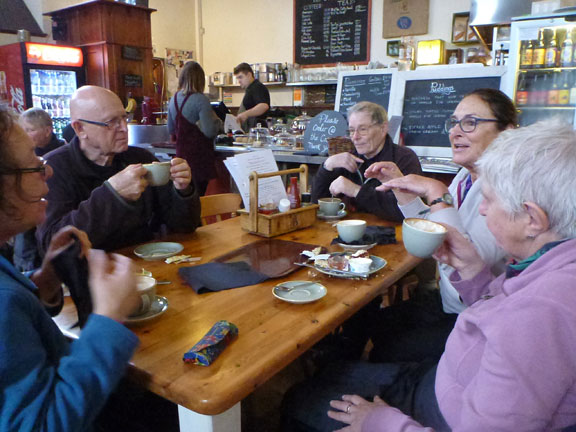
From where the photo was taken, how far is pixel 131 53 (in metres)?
6.54

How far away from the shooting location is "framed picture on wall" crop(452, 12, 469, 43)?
602cm

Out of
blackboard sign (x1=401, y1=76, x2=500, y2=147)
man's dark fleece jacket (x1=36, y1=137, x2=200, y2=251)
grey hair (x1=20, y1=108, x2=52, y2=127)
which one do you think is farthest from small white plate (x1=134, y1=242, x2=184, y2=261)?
blackboard sign (x1=401, y1=76, x2=500, y2=147)

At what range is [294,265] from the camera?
1415 millimetres

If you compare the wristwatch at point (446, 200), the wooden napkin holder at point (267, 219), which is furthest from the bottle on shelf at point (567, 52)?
the wooden napkin holder at point (267, 219)

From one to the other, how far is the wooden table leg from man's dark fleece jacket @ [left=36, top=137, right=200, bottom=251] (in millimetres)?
885

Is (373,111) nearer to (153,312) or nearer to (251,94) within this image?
(153,312)

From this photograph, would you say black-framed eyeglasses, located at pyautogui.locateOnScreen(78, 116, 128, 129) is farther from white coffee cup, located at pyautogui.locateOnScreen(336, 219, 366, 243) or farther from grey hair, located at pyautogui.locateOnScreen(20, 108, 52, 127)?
grey hair, located at pyautogui.locateOnScreen(20, 108, 52, 127)

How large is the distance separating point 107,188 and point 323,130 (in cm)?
221

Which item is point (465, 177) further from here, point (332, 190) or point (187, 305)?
point (187, 305)

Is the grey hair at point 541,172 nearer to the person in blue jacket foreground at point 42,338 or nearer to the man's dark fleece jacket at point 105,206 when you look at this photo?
the person in blue jacket foreground at point 42,338

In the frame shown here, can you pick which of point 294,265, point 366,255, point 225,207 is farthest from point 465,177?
point 225,207

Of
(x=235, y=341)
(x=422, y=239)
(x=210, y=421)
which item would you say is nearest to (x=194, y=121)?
(x=422, y=239)

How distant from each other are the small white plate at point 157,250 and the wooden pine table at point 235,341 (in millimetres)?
30

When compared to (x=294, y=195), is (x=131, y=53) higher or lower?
higher
